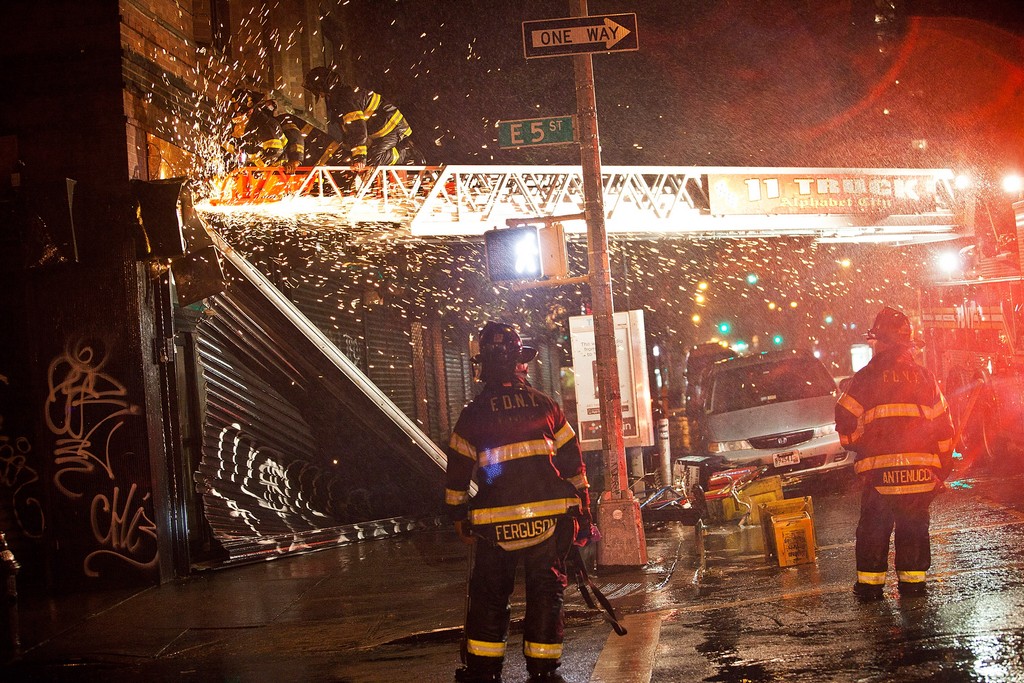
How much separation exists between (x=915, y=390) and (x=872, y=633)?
66.9 inches

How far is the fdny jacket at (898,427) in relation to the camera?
6.17 m

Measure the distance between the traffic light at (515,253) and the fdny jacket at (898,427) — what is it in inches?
129

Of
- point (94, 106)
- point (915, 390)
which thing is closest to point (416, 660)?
point (915, 390)

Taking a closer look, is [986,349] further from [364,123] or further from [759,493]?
[364,123]

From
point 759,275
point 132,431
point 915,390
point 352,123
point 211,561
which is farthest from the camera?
point 759,275

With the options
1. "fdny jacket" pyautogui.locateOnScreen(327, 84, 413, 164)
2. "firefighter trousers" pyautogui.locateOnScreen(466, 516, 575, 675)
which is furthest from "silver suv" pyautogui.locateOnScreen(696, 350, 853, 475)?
"fdny jacket" pyautogui.locateOnScreen(327, 84, 413, 164)

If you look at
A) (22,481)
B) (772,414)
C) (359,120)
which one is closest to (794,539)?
(772,414)

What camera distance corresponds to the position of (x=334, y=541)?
1064 cm

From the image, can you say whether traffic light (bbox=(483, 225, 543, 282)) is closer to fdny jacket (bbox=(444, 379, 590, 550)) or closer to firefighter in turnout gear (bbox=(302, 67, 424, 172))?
fdny jacket (bbox=(444, 379, 590, 550))

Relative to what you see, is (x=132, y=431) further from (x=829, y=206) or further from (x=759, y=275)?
(x=759, y=275)

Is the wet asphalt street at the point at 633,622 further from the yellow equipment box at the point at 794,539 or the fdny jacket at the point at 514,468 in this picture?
the fdny jacket at the point at 514,468

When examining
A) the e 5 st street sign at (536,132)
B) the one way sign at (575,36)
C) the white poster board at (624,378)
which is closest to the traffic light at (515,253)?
the e 5 st street sign at (536,132)

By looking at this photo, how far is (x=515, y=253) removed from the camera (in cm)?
873

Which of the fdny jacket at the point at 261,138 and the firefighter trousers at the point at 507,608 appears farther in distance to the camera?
the fdny jacket at the point at 261,138
